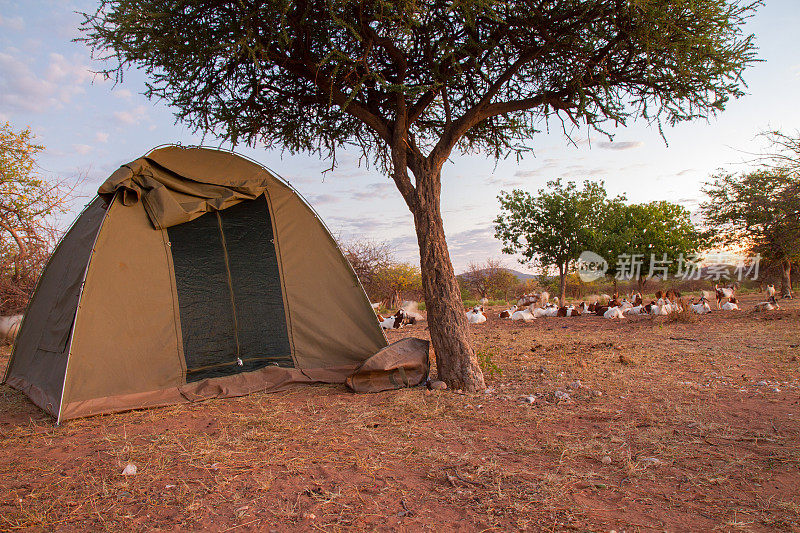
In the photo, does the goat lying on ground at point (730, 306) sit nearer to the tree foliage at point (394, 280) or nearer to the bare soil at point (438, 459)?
the bare soil at point (438, 459)

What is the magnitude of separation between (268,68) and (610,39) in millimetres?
4239

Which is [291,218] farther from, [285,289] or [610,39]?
[610,39]

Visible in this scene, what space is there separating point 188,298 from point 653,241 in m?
25.5

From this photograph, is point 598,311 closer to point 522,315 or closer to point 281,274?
point 522,315

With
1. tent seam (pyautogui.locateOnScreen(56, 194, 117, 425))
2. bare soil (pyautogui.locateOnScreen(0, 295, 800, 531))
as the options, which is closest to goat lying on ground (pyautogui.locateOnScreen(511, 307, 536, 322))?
bare soil (pyautogui.locateOnScreen(0, 295, 800, 531))

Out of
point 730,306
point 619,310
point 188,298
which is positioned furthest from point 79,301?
point 730,306

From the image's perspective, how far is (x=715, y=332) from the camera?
9156 mm

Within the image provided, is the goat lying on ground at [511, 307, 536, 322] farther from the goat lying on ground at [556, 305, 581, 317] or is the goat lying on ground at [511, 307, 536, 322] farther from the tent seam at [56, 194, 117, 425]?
the tent seam at [56, 194, 117, 425]

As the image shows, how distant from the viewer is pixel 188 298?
5.66m

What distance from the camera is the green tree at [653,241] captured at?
78.4 feet

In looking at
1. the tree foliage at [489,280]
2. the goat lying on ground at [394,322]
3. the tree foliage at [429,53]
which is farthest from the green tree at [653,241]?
the tree foliage at [429,53]

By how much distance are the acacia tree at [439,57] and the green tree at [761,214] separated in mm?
7275

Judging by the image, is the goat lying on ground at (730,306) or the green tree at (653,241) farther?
the green tree at (653,241)

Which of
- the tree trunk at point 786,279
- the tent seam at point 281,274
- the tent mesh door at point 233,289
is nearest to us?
the tent mesh door at point 233,289
